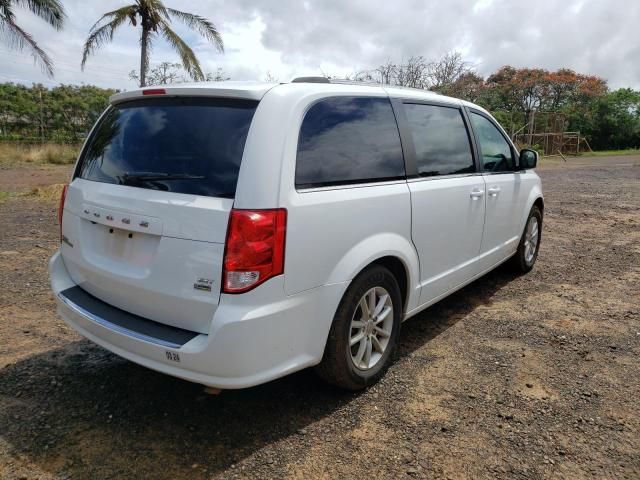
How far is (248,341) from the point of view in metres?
2.32

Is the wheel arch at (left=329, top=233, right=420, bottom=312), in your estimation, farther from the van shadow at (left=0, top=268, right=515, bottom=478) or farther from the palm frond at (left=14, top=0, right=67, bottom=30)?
the palm frond at (left=14, top=0, right=67, bottom=30)

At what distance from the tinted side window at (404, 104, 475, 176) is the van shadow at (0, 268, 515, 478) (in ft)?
4.71

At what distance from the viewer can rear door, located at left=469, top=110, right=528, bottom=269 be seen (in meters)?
4.31

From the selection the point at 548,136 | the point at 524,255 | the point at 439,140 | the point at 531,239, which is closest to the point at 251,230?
the point at 439,140

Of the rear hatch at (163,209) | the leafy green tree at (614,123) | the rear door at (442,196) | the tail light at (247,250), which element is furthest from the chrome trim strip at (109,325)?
the leafy green tree at (614,123)

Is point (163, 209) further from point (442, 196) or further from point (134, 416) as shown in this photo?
point (442, 196)

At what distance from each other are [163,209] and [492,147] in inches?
128

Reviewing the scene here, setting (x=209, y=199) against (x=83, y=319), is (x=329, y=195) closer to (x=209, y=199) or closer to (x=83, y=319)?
(x=209, y=199)

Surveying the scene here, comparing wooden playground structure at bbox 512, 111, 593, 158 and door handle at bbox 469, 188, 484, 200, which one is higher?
wooden playground structure at bbox 512, 111, 593, 158

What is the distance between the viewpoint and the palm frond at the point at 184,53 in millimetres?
16047

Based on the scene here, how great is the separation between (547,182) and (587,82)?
112 feet

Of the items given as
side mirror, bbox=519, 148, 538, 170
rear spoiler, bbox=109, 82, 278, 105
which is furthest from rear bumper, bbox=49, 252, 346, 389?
side mirror, bbox=519, 148, 538, 170

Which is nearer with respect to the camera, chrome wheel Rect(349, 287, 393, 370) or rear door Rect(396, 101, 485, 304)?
chrome wheel Rect(349, 287, 393, 370)

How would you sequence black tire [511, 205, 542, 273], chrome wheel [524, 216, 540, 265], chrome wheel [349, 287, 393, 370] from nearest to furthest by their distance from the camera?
chrome wheel [349, 287, 393, 370] < black tire [511, 205, 542, 273] < chrome wheel [524, 216, 540, 265]
